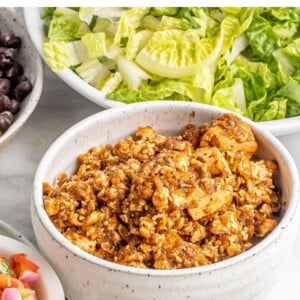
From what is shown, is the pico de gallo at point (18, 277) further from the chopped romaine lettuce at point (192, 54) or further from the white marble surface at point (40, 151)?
the chopped romaine lettuce at point (192, 54)


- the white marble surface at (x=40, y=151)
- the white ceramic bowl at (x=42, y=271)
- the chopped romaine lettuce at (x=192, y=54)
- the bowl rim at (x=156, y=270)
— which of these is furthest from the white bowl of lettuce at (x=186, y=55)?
the white ceramic bowl at (x=42, y=271)

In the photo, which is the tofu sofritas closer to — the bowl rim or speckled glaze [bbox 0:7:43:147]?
the bowl rim

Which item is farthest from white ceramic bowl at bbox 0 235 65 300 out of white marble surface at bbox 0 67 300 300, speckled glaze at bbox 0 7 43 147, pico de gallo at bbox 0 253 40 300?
speckled glaze at bbox 0 7 43 147

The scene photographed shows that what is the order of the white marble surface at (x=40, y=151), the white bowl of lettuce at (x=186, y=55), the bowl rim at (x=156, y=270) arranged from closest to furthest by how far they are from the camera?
the bowl rim at (x=156, y=270) → the white marble surface at (x=40, y=151) → the white bowl of lettuce at (x=186, y=55)

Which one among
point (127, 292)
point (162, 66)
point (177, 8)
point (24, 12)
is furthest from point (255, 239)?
point (24, 12)

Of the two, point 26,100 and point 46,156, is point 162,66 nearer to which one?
point 26,100

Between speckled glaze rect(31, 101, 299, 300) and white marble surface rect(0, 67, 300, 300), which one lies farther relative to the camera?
white marble surface rect(0, 67, 300, 300)

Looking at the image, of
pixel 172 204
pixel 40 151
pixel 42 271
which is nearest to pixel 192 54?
pixel 40 151
